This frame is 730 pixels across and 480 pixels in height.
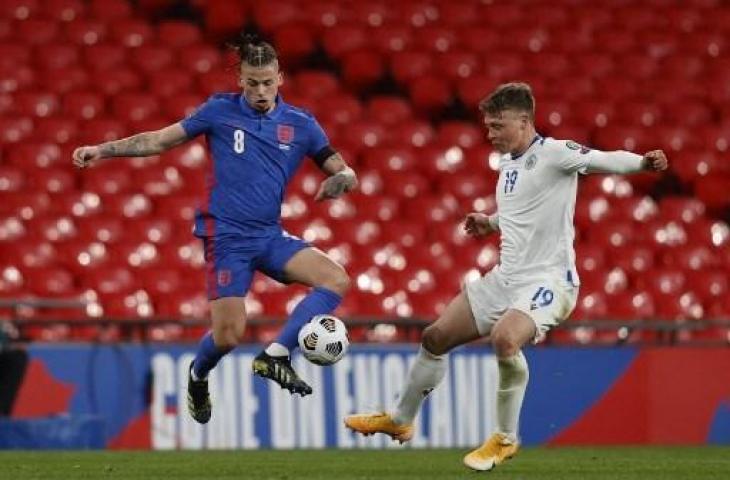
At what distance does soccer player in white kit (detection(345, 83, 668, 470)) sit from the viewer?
838 centimetres

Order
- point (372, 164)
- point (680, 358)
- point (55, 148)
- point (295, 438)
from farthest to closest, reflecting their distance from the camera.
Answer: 1. point (372, 164)
2. point (55, 148)
3. point (680, 358)
4. point (295, 438)

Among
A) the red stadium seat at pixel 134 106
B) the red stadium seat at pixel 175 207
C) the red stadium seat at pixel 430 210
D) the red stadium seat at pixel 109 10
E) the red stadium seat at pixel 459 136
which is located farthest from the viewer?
the red stadium seat at pixel 459 136

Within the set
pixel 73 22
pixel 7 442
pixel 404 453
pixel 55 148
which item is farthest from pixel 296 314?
pixel 73 22

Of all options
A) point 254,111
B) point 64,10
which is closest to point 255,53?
point 254,111

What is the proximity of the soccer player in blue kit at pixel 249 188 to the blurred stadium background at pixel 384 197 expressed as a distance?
2.94 metres


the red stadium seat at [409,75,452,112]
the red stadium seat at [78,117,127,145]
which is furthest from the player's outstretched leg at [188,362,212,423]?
the red stadium seat at [409,75,452,112]

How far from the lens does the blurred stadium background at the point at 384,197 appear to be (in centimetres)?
1272

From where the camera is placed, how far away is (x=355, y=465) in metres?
9.41

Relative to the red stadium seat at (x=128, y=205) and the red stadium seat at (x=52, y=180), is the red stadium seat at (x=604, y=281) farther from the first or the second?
the red stadium seat at (x=52, y=180)

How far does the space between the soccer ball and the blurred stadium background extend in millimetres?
3501

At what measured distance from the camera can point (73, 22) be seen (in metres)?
15.8

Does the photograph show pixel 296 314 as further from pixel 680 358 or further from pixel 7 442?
pixel 680 358

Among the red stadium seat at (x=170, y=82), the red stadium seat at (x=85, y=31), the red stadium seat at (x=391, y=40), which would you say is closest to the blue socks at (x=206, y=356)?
the red stadium seat at (x=170, y=82)

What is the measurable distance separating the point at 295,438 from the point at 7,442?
1.96 meters
